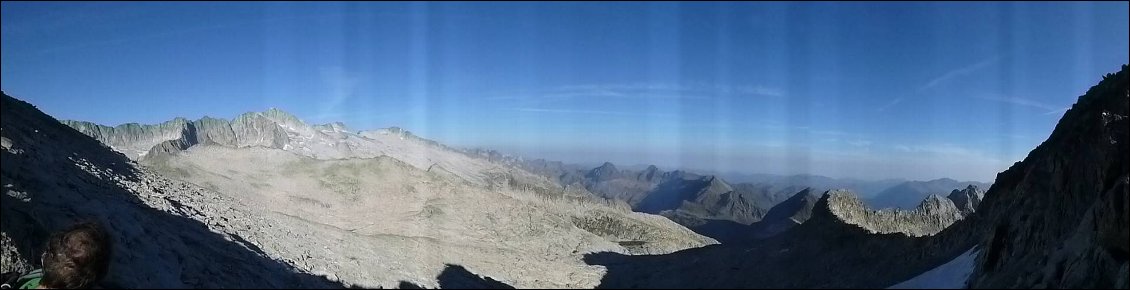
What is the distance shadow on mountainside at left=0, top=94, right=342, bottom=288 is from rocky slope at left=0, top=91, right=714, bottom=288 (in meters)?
0.06

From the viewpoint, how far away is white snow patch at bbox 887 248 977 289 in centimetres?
1900

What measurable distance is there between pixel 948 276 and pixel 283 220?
3270 centimetres

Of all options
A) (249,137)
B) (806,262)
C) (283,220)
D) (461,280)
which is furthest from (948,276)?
(249,137)

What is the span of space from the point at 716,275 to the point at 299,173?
4141cm

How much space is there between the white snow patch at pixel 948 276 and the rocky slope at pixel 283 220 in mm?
19288

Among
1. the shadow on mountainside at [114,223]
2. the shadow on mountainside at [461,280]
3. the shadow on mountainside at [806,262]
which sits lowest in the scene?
the shadow on mountainside at [461,280]

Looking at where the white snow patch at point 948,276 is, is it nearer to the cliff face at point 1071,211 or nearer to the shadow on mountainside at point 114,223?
the cliff face at point 1071,211

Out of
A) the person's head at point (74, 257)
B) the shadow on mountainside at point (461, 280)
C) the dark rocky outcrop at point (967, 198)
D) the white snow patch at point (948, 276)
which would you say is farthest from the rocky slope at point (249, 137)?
the dark rocky outcrop at point (967, 198)

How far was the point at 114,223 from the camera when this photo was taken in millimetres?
15945

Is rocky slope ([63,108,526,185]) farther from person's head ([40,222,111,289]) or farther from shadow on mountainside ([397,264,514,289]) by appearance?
person's head ([40,222,111,289])

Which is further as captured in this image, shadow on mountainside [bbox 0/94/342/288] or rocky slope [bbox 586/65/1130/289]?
rocky slope [bbox 586/65/1130/289]

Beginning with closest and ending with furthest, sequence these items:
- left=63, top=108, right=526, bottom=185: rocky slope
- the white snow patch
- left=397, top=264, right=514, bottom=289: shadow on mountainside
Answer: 1. the white snow patch
2. left=397, top=264, right=514, bottom=289: shadow on mountainside
3. left=63, top=108, right=526, bottom=185: rocky slope

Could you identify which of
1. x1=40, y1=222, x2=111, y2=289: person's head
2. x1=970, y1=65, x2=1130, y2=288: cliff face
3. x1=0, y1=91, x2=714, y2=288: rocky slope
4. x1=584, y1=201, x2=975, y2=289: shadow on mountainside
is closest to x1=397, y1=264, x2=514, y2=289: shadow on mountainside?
x1=0, y1=91, x2=714, y2=288: rocky slope

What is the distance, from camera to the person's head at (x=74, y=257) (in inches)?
310
